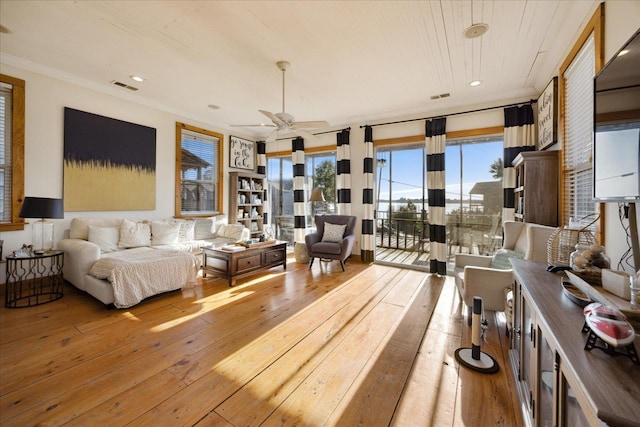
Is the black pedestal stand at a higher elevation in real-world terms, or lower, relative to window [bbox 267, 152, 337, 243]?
lower

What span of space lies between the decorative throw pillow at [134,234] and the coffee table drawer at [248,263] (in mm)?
1646

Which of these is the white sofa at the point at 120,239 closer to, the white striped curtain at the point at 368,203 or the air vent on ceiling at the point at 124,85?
the air vent on ceiling at the point at 124,85

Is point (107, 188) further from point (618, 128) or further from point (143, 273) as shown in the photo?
point (618, 128)

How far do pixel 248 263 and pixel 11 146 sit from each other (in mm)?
3270

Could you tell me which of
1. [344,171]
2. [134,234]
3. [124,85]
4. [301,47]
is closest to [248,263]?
[134,234]

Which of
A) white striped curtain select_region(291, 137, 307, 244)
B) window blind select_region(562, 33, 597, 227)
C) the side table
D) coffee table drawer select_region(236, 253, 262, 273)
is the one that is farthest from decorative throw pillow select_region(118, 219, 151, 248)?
window blind select_region(562, 33, 597, 227)

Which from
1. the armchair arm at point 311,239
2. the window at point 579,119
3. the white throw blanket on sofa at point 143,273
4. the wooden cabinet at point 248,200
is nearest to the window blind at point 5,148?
the white throw blanket on sofa at point 143,273

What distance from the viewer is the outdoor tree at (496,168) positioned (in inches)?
163

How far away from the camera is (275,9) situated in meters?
2.31

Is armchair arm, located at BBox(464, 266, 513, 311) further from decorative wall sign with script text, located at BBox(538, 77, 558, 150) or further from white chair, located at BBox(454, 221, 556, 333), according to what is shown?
decorative wall sign with script text, located at BBox(538, 77, 558, 150)

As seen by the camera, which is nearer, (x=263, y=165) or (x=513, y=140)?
(x=513, y=140)

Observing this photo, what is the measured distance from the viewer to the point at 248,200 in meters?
6.33

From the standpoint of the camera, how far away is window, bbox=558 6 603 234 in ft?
6.96

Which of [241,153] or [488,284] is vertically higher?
[241,153]
